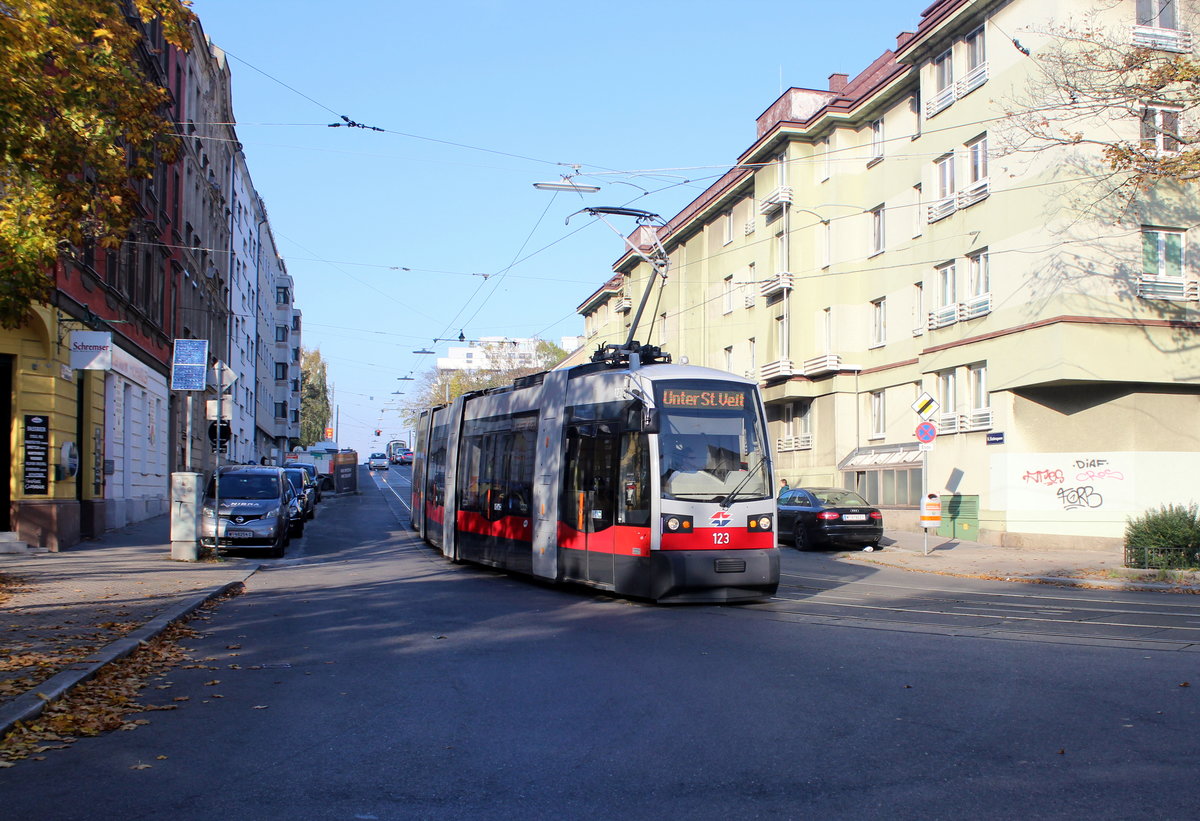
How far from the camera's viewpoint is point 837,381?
112ft

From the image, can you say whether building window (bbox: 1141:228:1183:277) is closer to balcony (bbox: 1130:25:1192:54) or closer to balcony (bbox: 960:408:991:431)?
balcony (bbox: 1130:25:1192:54)

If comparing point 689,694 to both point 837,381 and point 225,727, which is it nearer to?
point 225,727

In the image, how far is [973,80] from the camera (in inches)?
1056

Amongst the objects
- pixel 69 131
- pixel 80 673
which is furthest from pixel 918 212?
pixel 80 673

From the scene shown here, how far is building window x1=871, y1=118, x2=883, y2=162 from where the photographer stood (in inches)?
1300

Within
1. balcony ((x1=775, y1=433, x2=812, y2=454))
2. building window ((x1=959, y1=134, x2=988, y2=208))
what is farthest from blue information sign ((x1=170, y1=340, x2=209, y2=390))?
balcony ((x1=775, y1=433, x2=812, y2=454))

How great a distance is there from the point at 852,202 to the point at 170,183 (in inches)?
854

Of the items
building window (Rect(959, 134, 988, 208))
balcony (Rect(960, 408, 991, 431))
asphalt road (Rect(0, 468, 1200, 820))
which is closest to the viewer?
asphalt road (Rect(0, 468, 1200, 820))

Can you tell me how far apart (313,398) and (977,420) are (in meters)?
102

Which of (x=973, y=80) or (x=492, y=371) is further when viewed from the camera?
(x=492, y=371)

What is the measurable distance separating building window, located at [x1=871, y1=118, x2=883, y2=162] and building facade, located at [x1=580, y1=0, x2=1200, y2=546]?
0.11m

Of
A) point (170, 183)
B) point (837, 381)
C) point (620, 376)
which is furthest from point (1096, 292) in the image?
point (170, 183)

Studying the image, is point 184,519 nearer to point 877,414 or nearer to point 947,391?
point 947,391

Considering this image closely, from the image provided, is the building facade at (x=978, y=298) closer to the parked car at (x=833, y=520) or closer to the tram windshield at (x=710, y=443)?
the parked car at (x=833, y=520)
